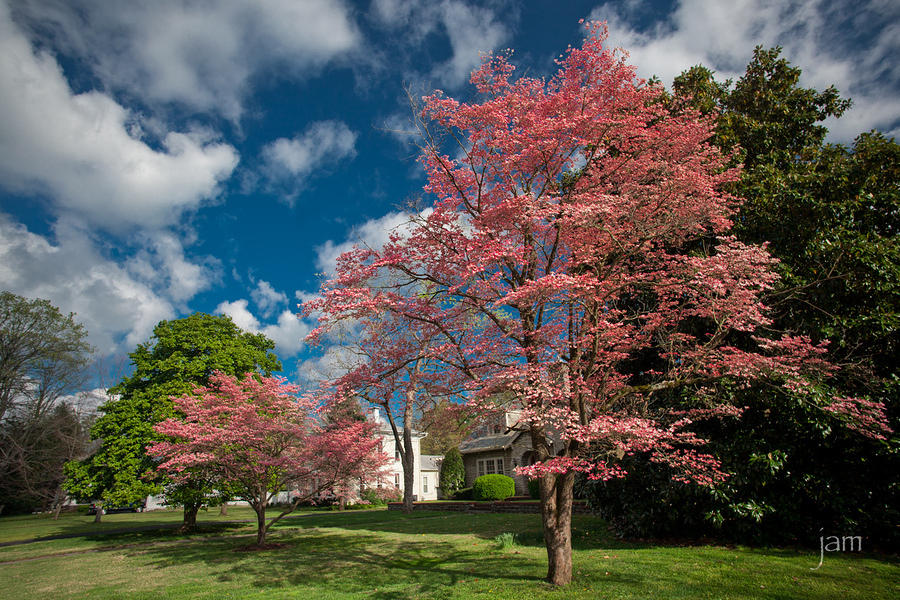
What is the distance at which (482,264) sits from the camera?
731cm

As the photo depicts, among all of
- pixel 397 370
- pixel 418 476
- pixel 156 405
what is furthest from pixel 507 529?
pixel 418 476

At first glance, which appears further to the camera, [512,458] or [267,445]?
[512,458]

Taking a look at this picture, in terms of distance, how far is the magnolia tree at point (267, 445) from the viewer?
44.2 ft

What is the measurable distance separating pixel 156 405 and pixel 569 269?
18.8 m

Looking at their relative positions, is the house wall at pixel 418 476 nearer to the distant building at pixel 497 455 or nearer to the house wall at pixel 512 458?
the distant building at pixel 497 455

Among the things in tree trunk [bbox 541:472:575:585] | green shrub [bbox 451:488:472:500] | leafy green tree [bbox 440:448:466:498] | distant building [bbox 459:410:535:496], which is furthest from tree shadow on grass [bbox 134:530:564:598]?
leafy green tree [bbox 440:448:466:498]

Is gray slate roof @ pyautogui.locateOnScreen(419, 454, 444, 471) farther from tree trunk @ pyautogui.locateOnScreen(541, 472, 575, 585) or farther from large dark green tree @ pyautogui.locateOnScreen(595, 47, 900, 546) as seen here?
tree trunk @ pyautogui.locateOnScreen(541, 472, 575, 585)

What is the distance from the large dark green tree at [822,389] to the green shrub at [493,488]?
1534cm

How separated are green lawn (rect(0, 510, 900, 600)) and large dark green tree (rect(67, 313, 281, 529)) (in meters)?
2.81

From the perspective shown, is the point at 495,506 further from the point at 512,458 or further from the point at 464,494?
the point at 512,458

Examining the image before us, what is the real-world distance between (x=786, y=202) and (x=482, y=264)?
8.17m

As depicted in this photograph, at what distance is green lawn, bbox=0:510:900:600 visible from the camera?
708 cm

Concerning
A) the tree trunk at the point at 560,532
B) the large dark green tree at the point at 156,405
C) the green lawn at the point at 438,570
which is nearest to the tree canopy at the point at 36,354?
the large dark green tree at the point at 156,405

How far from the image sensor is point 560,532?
24.7 feet
